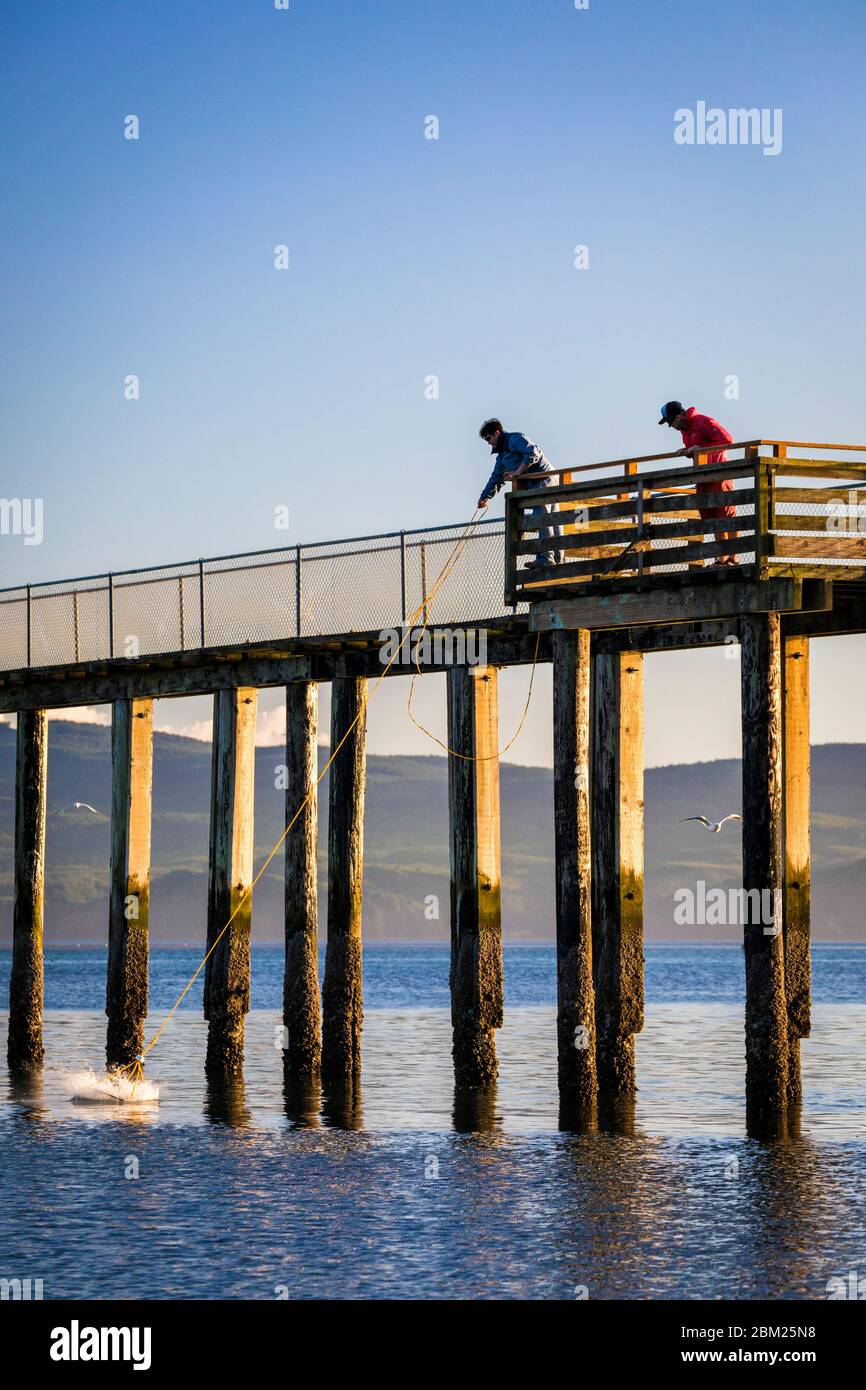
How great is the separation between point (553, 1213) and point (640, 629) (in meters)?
9.57

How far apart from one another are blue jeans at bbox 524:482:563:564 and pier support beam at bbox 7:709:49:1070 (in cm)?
1227

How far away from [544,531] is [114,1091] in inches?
439

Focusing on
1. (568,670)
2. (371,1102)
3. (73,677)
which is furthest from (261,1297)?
(73,677)

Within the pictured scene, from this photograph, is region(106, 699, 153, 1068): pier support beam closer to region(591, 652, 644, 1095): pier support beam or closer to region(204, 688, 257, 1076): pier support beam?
region(204, 688, 257, 1076): pier support beam

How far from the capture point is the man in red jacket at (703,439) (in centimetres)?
2328

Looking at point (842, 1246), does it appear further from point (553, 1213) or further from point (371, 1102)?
point (371, 1102)

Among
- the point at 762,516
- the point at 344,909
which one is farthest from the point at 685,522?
the point at 344,909

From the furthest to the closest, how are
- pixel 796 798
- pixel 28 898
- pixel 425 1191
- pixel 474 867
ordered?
pixel 28 898 < pixel 796 798 < pixel 474 867 < pixel 425 1191

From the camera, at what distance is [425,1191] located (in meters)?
20.8

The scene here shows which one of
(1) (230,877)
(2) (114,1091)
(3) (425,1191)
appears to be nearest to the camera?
(3) (425,1191)

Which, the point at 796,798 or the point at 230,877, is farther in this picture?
the point at 230,877

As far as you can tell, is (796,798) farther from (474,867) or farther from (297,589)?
(297,589)

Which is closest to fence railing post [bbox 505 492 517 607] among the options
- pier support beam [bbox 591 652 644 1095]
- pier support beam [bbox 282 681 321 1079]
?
pier support beam [bbox 591 652 644 1095]
